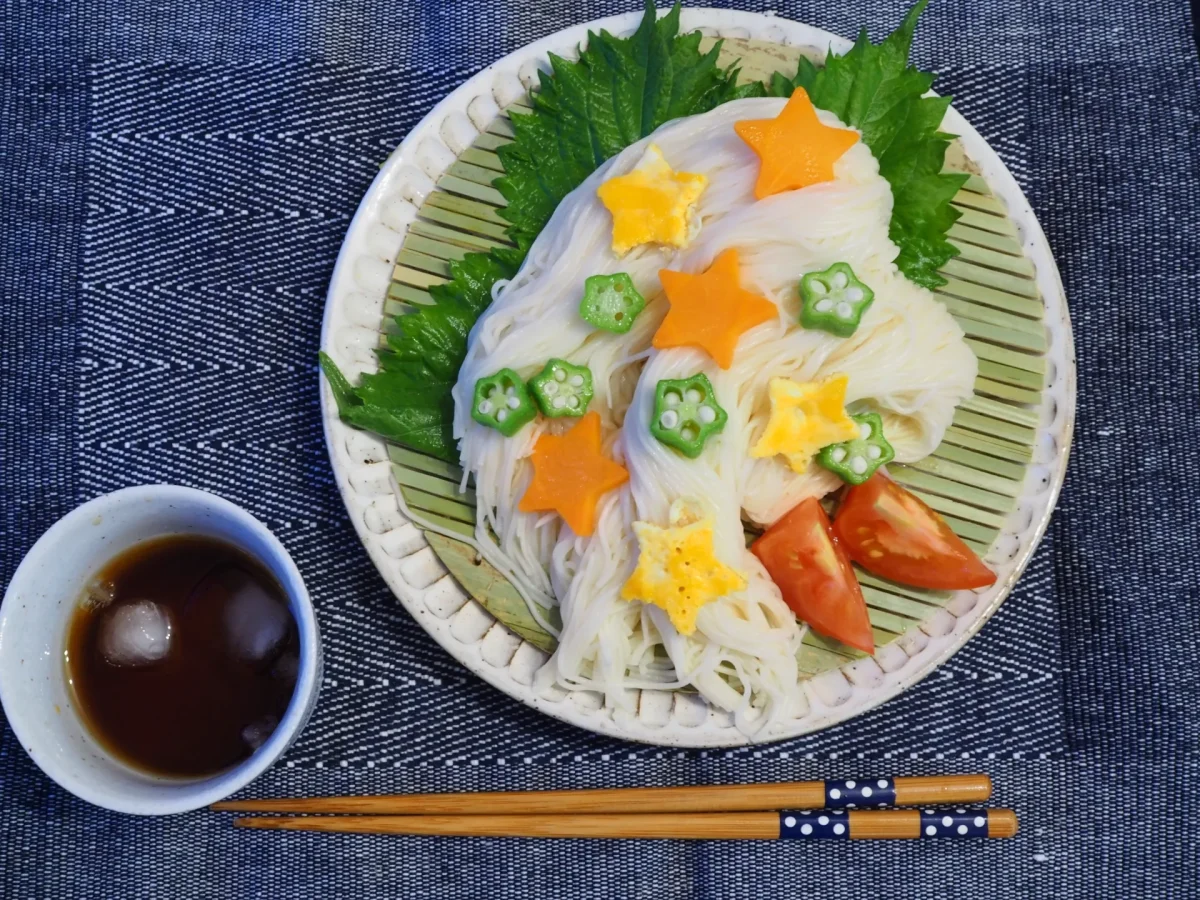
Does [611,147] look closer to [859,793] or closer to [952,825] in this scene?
[859,793]

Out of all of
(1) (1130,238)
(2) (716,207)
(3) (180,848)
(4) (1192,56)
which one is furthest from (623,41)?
(3) (180,848)

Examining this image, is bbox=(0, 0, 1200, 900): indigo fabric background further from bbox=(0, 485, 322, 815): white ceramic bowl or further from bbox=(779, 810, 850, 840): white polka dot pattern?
bbox=(0, 485, 322, 815): white ceramic bowl

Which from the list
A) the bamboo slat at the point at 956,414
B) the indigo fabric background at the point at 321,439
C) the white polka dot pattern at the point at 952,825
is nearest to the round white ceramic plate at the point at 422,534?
the bamboo slat at the point at 956,414

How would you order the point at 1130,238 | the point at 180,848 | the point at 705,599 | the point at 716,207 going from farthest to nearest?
the point at 1130,238 → the point at 180,848 → the point at 716,207 → the point at 705,599

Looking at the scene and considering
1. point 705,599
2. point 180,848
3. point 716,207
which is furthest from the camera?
point 180,848

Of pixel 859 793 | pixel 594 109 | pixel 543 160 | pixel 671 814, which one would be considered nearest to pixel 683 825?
pixel 671 814

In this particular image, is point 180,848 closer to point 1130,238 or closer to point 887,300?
point 887,300

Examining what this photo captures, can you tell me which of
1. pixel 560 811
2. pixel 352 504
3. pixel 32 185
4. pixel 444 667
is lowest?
pixel 560 811
